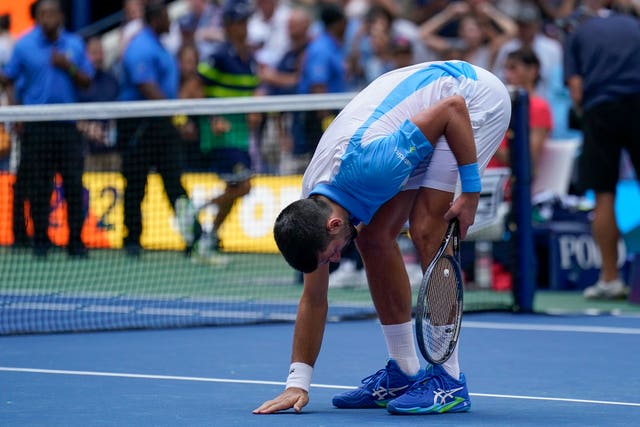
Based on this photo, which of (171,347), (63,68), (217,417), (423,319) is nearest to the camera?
(423,319)

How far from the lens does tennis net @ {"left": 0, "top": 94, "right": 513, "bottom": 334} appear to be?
1052cm

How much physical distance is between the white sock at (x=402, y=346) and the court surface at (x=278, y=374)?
223 millimetres

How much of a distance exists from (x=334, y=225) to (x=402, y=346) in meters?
0.83

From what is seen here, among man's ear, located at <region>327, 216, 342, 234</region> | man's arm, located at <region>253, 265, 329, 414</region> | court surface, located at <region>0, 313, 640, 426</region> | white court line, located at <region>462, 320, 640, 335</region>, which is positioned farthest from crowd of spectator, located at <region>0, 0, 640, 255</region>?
man's ear, located at <region>327, 216, 342, 234</region>

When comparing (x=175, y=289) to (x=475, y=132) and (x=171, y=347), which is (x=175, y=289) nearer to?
(x=171, y=347)

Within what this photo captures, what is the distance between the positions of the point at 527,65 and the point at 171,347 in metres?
4.89

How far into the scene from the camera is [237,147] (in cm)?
1148

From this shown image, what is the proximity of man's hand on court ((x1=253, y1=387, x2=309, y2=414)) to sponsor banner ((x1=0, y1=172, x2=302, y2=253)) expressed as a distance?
18.3ft

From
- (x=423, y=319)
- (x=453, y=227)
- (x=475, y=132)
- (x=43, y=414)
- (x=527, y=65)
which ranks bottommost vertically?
(x=43, y=414)

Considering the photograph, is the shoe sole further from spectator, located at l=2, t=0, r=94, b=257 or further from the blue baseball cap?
the blue baseball cap

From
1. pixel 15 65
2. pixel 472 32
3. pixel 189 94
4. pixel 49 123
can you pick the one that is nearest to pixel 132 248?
pixel 49 123

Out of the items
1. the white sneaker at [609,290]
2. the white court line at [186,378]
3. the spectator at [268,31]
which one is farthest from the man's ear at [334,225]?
the spectator at [268,31]

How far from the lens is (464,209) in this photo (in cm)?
524

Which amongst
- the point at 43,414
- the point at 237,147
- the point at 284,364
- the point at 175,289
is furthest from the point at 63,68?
the point at 43,414
